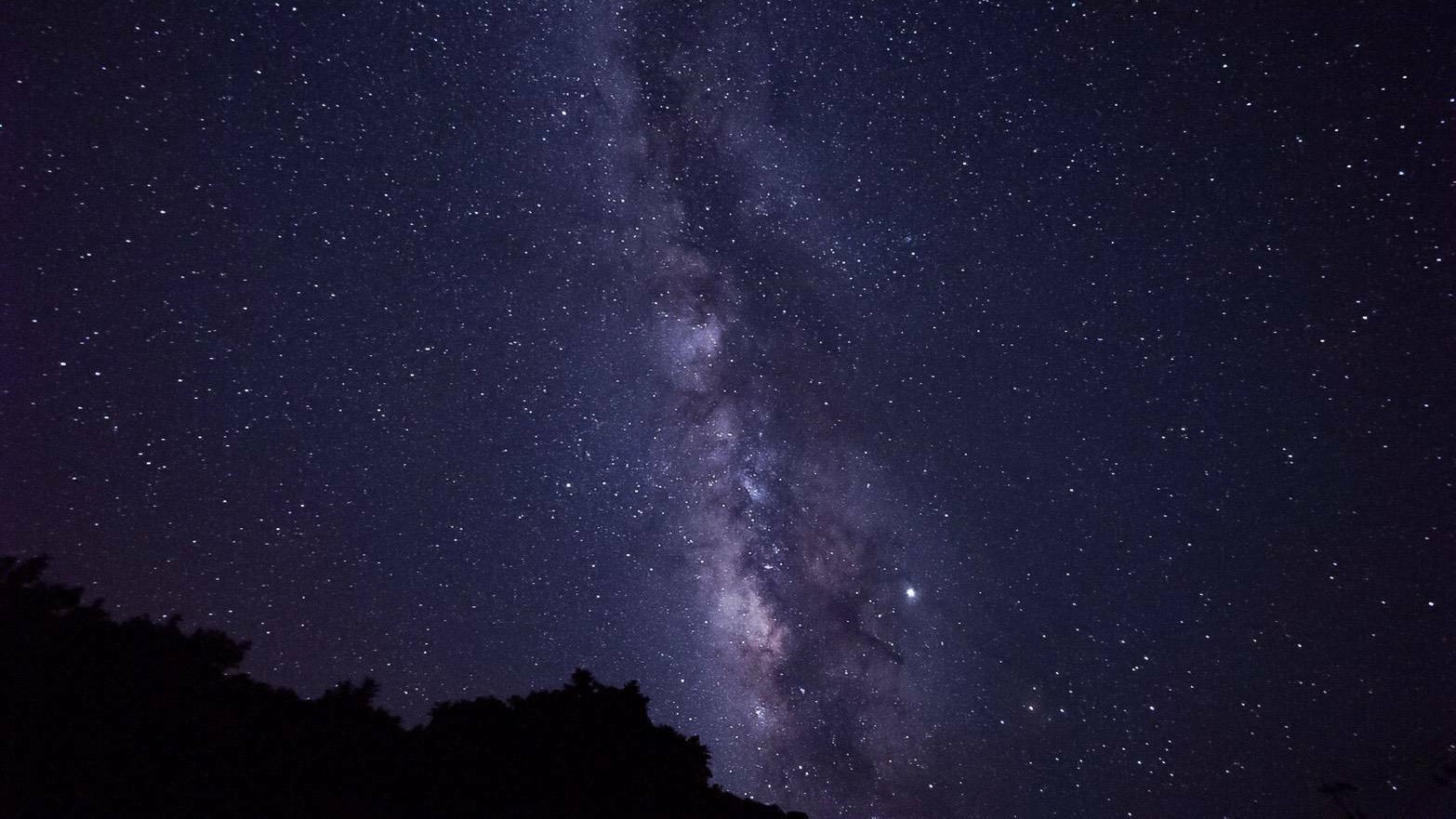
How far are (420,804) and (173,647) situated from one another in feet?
11.0

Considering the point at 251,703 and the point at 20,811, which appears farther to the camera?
the point at 251,703

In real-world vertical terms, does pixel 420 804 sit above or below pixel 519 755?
below

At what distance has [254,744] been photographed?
7461 millimetres

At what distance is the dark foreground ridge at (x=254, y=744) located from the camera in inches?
248

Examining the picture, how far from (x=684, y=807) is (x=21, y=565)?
797 centimetres

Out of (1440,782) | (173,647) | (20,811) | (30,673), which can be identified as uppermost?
(1440,782)

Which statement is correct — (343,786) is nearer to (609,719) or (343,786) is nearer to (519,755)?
(519,755)

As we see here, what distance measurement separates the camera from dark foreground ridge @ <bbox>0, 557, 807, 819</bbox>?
631cm

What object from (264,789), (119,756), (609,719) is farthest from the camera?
(609,719)

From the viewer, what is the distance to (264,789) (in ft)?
22.7

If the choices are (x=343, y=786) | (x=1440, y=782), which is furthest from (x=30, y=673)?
(x=1440, y=782)

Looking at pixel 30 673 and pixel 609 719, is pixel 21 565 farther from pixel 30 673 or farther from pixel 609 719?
pixel 609 719

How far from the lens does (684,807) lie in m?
9.71

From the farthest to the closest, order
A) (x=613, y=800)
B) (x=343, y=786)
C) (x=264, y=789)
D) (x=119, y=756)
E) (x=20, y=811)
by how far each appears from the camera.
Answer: (x=613, y=800), (x=343, y=786), (x=264, y=789), (x=119, y=756), (x=20, y=811)
